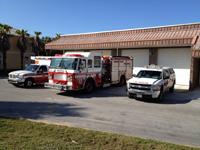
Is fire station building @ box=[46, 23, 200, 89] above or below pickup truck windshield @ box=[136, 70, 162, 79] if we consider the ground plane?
above

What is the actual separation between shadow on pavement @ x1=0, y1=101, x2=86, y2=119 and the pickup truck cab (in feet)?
20.1

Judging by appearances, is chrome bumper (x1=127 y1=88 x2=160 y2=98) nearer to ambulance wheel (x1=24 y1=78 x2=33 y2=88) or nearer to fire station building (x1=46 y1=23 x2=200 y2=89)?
fire station building (x1=46 y1=23 x2=200 y2=89)

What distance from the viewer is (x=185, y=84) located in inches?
909

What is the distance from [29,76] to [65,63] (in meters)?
4.41

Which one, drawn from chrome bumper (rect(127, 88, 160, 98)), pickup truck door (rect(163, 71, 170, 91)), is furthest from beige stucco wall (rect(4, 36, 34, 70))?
chrome bumper (rect(127, 88, 160, 98))

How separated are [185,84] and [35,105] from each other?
14.7m

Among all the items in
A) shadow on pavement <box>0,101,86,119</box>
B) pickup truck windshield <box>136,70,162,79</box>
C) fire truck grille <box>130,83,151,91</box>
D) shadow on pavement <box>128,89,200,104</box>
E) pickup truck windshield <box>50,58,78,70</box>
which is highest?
pickup truck windshield <box>50,58,78,70</box>

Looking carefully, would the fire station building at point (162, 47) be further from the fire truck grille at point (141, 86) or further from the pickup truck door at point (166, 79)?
the fire truck grille at point (141, 86)

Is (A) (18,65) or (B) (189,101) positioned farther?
(A) (18,65)

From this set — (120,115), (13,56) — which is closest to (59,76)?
(120,115)

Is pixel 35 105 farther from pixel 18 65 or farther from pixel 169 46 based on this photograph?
pixel 18 65

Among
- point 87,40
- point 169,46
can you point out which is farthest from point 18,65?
point 169,46

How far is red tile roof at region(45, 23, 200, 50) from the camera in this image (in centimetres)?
2236

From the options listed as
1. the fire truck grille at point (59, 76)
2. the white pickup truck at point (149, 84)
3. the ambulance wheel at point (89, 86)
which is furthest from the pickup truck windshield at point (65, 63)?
the white pickup truck at point (149, 84)
